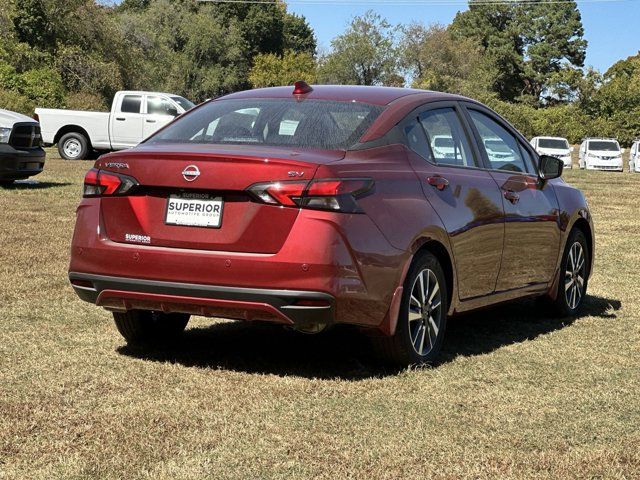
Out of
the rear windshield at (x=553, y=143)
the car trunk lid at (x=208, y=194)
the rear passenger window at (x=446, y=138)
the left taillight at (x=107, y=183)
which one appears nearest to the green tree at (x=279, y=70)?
the rear windshield at (x=553, y=143)

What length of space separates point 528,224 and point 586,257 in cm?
137

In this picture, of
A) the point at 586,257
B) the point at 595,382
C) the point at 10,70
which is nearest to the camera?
the point at 595,382

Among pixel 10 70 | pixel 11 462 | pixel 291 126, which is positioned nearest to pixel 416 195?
pixel 291 126

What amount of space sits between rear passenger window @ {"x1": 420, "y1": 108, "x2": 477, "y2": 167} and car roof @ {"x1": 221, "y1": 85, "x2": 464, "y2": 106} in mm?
113

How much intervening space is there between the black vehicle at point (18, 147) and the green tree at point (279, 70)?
85.1 metres

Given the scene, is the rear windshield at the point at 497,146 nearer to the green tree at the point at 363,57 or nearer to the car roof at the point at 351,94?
the car roof at the point at 351,94

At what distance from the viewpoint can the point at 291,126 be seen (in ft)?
20.3

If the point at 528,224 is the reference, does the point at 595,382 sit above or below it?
below

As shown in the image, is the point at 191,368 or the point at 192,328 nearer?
the point at 191,368

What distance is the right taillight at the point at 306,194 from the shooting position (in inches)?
217

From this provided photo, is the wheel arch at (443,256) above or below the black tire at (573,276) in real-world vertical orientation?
above

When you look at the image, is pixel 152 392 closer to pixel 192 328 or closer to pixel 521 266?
pixel 192 328

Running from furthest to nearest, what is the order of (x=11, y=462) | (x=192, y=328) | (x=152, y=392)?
(x=192, y=328) → (x=152, y=392) → (x=11, y=462)

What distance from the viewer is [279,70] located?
349ft
